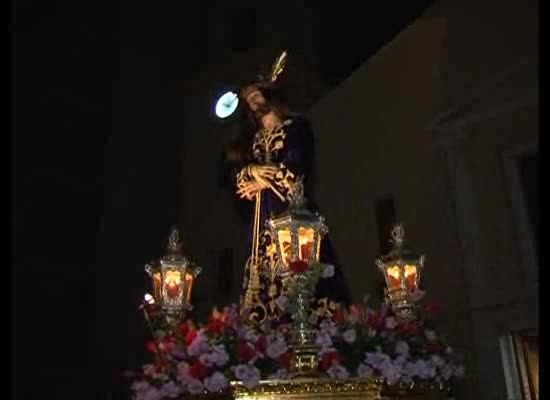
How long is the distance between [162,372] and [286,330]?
2.93ft

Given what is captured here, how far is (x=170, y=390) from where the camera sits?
434cm

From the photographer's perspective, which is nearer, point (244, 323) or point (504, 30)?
point (244, 323)

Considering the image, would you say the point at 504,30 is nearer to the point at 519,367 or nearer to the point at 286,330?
the point at 519,367

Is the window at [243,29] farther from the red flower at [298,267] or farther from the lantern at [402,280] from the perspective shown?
the red flower at [298,267]

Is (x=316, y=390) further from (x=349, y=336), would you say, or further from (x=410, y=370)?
(x=410, y=370)

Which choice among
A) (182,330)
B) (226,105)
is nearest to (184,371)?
(182,330)

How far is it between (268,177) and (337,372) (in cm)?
194

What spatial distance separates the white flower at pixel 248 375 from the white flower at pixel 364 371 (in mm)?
689

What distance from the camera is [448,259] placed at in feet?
25.3

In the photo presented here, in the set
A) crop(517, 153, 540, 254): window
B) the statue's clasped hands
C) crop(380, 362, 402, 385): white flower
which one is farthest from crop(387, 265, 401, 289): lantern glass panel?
crop(517, 153, 540, 254): window

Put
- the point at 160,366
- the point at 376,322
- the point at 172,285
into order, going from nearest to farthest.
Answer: the point at 160,366, the point at 376,322, the point at 172,285

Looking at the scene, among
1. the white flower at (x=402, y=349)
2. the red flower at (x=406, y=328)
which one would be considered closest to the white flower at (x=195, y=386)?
the white flower at (x=402, y=349)

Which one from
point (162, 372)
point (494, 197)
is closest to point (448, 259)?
point (494, 197)

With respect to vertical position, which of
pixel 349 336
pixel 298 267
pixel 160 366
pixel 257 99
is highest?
pixel 257 99
